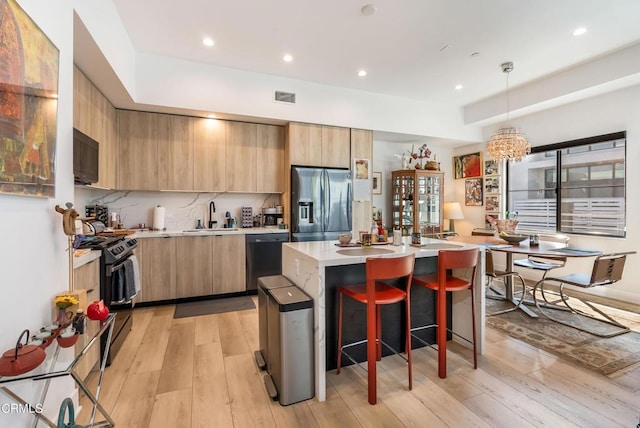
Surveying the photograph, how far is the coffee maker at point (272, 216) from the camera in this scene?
4633 mm

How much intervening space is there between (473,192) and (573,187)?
1673 mm

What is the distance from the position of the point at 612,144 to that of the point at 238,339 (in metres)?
5.53

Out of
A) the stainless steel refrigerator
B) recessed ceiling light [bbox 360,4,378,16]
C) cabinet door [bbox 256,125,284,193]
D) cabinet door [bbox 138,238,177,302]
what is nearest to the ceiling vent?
cabinet door [bbox 256,125,284,193]

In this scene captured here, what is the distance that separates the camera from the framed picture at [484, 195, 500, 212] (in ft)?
18.4

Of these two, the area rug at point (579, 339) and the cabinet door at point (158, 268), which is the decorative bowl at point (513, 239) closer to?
the area rug at point (579, 339)

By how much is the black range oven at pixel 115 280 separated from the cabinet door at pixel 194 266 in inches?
42.9

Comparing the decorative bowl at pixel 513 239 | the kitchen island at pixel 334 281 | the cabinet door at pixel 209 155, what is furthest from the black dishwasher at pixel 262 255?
the decorative bowl at pixel 513 239

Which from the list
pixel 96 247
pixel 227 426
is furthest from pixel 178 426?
pixel 96 247

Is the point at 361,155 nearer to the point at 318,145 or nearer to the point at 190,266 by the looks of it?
the point at 318,145

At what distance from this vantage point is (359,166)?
4855 millimetres

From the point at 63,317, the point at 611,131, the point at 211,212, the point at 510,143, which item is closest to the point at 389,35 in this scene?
the point at 510,143

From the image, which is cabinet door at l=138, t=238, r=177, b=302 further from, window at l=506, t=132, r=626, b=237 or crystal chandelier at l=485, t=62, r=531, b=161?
window at l=506, t=132, r=626, b=237

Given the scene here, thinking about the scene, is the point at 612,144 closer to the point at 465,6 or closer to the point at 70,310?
the point at 465,6

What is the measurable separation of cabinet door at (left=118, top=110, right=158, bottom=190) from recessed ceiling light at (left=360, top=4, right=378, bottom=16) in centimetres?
295
